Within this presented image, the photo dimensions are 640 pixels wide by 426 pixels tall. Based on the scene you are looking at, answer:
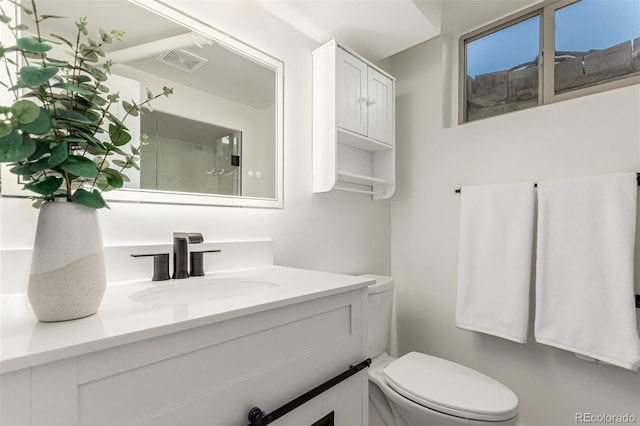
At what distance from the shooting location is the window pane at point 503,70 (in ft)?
5.53

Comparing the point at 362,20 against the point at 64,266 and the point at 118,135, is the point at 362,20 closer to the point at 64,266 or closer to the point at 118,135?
the point at 118,135

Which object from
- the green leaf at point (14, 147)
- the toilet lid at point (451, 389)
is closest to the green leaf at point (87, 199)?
the green leaf at point (14, 147)

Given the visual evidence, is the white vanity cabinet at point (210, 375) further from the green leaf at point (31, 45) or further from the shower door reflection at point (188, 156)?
the shower door reflection at point (188, 156)

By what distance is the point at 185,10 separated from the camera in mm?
1124

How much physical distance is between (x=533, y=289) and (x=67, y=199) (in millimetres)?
1821

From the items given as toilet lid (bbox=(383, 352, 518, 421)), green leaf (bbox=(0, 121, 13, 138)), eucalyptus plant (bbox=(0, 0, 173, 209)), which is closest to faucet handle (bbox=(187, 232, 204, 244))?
eucalyptus plant (bbox=(0, 0, 173, 209))

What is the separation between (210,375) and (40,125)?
0.53 meters

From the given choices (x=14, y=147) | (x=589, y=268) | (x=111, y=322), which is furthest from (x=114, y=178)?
(x=589, y=268)

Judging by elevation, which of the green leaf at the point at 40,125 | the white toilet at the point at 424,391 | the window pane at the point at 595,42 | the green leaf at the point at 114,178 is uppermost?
the window pane at the point at 595,42

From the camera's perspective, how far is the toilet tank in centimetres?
151

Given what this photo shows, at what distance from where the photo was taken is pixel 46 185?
58cm

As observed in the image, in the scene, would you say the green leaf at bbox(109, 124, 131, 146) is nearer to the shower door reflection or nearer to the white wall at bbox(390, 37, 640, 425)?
the shower door reflection

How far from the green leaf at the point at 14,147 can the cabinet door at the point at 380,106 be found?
1.40 metres

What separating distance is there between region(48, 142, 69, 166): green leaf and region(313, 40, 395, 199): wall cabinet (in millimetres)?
1037
